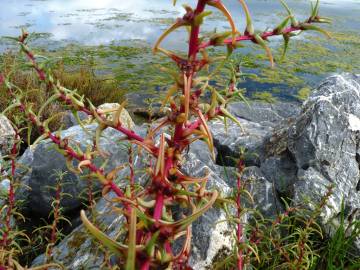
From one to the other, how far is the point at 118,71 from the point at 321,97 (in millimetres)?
7068

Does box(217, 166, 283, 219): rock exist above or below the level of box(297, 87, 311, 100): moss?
above

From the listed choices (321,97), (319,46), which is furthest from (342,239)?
(319,46)

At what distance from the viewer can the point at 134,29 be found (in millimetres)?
13914

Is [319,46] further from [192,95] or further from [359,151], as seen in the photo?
[192,95]

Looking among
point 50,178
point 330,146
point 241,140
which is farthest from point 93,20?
point 330,146

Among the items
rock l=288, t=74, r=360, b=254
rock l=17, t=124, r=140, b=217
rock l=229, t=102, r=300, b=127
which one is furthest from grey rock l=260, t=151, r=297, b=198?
rock l=229, t=102, r=300, b=127

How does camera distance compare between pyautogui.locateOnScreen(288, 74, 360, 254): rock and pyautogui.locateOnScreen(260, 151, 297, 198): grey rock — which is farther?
pyautogui.locateOnScreen(260, 151, 297, 198): grey rock

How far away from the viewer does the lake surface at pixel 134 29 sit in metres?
10.1

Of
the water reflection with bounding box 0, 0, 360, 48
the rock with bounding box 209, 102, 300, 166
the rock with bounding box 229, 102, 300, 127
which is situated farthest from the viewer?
the water reflection with bounding box 0, 0, 360, 48

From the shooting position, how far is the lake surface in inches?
396

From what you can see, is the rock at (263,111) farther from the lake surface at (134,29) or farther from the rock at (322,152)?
the rock at (322,152)

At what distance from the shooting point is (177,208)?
215 cm

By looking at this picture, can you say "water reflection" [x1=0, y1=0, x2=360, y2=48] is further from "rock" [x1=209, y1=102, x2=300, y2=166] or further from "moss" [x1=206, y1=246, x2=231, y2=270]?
"moss" [x1=206, y1=246, x2=231, y2=270]

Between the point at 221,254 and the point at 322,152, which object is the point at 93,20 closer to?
the point at 322,152
